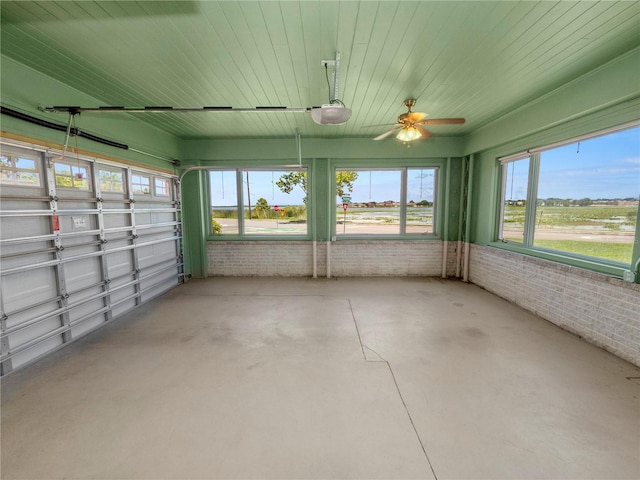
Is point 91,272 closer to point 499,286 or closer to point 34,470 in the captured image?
point 34,470

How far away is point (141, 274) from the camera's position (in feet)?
14.6

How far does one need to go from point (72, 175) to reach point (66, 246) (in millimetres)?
913

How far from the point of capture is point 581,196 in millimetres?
3447

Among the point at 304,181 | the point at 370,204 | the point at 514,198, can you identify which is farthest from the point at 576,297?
the point at 304,181

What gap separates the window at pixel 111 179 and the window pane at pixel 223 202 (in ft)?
6.78

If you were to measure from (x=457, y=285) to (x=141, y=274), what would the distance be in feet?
19.4

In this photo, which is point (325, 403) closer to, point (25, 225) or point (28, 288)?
point (28, 288)

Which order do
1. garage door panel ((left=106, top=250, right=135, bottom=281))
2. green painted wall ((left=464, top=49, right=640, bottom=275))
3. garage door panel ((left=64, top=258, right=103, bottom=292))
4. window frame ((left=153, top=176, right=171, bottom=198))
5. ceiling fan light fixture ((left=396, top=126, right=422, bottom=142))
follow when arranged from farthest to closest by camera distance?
window frame ((left=153, top=176, right=171, bottom=198))
garage door panel ((left=106, top=250, right=135, bottom=281))
ceiling fan light fixture ((left=396, top=126, right=422, bottom=142))
garage door panel ((left=64, top=258, right=103, bottom=292))
green painted wall ((left=464, top=49, right=640, bottom=275))

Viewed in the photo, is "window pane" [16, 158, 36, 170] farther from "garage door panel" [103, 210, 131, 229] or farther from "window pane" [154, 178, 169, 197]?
"window pane" [154, 178, 169, 197]

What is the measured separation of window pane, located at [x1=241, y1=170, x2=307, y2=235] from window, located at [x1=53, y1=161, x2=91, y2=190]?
2906 millimetres

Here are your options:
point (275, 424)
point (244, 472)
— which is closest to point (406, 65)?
point (275, 424)

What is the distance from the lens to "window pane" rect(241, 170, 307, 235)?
603 cm

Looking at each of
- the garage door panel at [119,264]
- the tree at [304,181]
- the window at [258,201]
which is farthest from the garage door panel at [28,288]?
the tree at [304,181]

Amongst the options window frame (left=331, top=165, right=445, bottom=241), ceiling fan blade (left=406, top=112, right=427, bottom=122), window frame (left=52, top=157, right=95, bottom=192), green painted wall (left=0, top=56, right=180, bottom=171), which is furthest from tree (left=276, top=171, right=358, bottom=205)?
window frame (left=52, top=157, right=95, bottom=192)
